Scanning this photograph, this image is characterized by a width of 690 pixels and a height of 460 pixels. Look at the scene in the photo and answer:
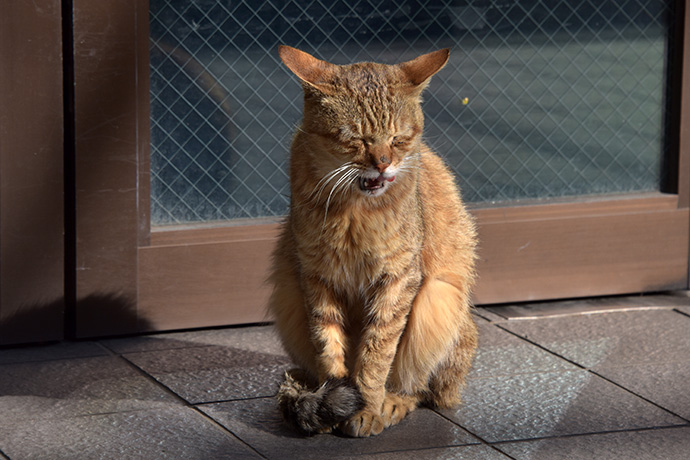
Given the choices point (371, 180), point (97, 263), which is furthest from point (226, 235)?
point (371, 180)

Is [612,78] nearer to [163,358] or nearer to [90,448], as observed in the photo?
[163,358]

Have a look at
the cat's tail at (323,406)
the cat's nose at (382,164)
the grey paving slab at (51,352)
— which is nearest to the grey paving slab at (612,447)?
the cat's tail at (323,406)

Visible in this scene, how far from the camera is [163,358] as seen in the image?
12.6 feet

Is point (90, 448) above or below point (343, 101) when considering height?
below

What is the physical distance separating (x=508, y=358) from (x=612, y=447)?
0.85 meters

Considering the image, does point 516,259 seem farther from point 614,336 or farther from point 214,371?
point 214,371

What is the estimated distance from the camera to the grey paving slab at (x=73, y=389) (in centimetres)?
330

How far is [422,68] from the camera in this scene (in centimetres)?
310

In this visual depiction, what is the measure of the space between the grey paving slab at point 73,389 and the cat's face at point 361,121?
1.06 metres

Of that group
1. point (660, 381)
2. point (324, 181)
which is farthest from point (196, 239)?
point (660, 381)

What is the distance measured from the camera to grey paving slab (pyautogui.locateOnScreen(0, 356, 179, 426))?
10.8ft

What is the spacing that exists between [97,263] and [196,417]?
3.35 ft

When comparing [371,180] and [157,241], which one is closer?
[371,180]

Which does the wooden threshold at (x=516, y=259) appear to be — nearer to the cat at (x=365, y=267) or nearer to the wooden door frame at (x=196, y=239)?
the wooden door frame at (x=196, y=239)
